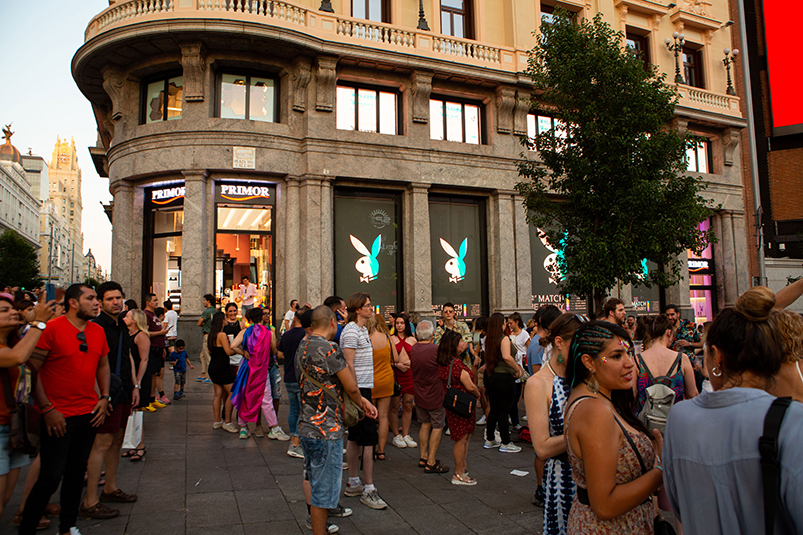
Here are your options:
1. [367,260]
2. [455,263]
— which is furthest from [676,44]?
[367,260]

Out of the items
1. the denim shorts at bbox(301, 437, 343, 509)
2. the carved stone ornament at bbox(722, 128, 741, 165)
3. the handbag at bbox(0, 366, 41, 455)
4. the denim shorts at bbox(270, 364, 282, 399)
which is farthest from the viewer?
the carved stone ornament at bbox(722, 128, 741, 165)

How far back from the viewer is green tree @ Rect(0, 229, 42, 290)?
52656 mm

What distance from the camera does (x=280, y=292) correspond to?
17516mm

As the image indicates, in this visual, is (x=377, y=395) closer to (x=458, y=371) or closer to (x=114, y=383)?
(x=458, y=371)

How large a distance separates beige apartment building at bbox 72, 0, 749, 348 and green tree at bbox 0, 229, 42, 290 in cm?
4254

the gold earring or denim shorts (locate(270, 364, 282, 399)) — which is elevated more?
the gold earring

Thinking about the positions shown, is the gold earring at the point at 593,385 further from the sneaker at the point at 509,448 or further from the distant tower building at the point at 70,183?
the distant tower building at the point at 70,183

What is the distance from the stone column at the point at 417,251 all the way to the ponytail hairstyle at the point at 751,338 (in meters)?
16.3

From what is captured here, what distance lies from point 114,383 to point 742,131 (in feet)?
96.9

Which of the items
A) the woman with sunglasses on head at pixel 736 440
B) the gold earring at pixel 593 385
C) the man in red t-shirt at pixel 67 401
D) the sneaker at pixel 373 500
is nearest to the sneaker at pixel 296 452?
the sneaker at pixel 373 500

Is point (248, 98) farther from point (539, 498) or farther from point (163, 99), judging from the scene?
point (539, 498)

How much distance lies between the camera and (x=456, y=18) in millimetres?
20547

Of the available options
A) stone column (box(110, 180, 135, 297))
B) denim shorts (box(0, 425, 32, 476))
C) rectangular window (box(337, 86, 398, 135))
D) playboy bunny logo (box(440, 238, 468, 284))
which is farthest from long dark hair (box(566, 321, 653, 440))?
stone column (box(110, 180, 135, 297))

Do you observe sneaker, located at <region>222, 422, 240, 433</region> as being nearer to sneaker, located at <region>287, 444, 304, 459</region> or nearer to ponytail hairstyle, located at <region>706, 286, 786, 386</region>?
sneaker, located at <region>287, 444, 304, 459</region>
